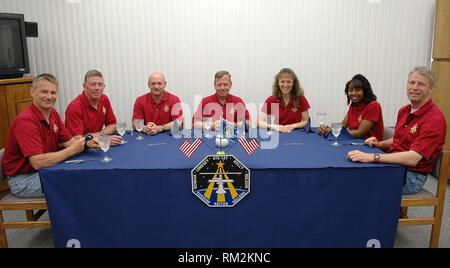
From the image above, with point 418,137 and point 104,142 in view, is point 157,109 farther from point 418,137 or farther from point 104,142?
point 418,137

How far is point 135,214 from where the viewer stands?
2.02 metres

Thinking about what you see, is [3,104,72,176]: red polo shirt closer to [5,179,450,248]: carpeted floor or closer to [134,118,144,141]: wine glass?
[134,118,144,141]: wine glass

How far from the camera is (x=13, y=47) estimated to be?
372cm

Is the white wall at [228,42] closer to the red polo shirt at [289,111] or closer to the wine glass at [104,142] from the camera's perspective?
the red polo shirt at [289,111]

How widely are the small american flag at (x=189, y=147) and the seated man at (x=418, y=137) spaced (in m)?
0.96

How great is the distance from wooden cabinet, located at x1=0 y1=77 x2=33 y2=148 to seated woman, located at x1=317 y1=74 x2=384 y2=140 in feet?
10.3

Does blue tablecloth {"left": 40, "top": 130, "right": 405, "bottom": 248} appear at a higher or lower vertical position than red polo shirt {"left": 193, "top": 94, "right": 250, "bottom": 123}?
lower

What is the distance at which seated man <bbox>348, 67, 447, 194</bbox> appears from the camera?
1.96 metres

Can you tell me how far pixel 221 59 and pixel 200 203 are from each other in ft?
8.09

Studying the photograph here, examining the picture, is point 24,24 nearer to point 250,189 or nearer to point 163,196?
point 163,196

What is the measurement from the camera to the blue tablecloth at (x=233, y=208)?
6.34 ft

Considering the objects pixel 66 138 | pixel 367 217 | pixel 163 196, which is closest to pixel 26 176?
pixel 66 138

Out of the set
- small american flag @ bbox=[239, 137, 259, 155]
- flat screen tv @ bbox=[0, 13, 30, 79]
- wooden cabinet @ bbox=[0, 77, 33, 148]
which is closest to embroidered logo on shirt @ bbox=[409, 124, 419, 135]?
small american flag @ bbox=[239, 137, 259, 155]

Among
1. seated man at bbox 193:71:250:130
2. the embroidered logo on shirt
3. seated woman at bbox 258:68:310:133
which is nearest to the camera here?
the embroidered logo on shirt
